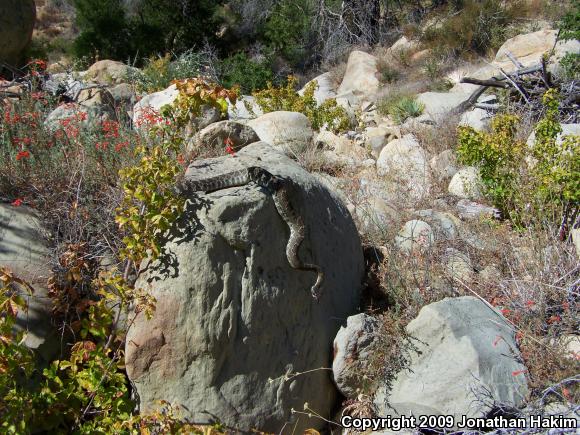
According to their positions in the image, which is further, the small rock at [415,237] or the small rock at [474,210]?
the small rock at [474,210]

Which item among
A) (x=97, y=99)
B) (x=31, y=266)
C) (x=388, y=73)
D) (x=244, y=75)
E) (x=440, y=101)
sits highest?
(x=31, y=266)

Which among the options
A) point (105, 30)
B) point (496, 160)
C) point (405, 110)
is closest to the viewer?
point (496, 160)

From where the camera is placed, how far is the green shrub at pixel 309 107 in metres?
9.72

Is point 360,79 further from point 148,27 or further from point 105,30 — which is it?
point 105,30

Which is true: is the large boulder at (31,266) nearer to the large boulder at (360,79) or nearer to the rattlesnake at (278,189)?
the rattlesnake at (278,189)

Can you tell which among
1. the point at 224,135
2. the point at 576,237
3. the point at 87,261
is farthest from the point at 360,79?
the point at 87,261

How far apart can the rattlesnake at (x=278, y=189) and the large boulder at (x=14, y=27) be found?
11420mm

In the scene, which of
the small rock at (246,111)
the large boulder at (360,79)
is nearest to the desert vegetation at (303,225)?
the small rock at (246,111)

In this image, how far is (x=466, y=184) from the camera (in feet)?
21.7

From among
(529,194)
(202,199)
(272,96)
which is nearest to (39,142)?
(202,199)

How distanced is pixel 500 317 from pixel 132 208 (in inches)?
110

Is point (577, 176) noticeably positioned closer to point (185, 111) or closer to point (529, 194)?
point (529, 194)

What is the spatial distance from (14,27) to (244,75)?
6.10 metres

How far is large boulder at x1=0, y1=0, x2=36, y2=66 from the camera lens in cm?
1320
